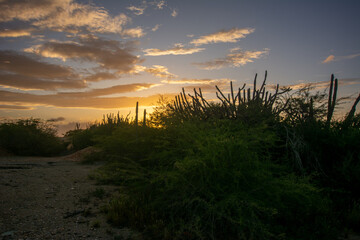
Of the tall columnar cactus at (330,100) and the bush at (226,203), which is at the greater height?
the tall columnar cactus at (330,100)

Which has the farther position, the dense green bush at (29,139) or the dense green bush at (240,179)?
the dense green bush at (29,139)

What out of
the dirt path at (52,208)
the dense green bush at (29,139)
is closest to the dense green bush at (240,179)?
the dirt path at (52,208)

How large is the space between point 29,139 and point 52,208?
13.7m

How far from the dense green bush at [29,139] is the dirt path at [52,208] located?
30.4ft

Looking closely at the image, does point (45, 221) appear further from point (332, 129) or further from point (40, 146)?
point (40, 146)

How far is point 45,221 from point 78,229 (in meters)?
0.90

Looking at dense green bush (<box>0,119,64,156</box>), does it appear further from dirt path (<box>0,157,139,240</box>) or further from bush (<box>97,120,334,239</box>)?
bush (<box>97,120,334,239</box>)

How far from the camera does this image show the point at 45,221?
17.0 feet

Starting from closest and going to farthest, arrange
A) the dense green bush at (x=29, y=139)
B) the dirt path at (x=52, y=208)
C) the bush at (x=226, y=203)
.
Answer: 1. the bush at (x=226, y=203)
2. the dirt path at (x=52, y=208)
3. the dense green bush at (x=29, y=139)

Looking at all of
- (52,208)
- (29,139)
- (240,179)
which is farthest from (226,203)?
(29,139)

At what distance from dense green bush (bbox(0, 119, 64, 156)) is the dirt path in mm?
9253

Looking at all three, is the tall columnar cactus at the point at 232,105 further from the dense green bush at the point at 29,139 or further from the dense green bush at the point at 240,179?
the dense green bush at the point at 29,139

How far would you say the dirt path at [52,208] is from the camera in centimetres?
468

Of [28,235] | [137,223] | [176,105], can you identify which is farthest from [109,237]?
[176,105]
